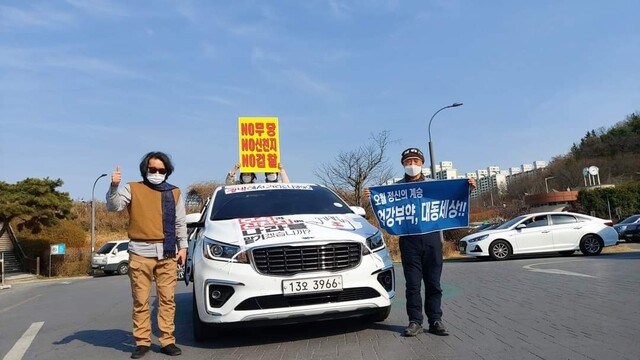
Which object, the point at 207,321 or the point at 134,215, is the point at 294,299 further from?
the point at 134,215

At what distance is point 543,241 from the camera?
1591 cm

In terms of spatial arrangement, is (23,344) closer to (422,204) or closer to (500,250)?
(422,204)

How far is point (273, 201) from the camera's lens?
236 inches

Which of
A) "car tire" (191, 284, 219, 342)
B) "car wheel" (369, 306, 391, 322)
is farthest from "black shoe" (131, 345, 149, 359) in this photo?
"car wheel" (369, 306, 391, 322)

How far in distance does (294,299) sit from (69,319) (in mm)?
4812

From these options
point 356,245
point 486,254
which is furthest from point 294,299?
point 486,254

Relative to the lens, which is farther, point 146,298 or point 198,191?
point 198,191

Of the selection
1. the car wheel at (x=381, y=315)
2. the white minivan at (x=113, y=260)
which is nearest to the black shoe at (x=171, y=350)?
the car wheel at (x=381, y=315)

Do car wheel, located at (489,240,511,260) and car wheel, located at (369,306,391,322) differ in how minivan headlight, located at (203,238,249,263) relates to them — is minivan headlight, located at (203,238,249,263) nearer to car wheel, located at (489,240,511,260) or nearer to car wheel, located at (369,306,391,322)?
car wheel, located at (369,306,391,322)

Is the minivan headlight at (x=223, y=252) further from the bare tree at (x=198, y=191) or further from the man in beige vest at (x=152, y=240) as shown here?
the bare tree at (x=198, y=191)

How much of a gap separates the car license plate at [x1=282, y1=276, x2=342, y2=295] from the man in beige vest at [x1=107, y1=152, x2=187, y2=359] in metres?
1.16

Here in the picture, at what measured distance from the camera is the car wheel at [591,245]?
15609 millimetres

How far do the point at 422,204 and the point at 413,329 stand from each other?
126cm

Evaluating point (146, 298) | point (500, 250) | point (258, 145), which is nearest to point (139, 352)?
point (146, 298)
